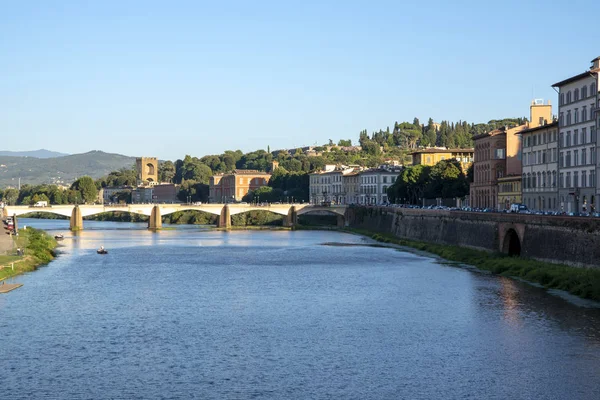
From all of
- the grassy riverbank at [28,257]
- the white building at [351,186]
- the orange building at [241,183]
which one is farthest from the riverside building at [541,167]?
the orange building at [241,183]

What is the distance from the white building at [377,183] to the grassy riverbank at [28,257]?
215ft

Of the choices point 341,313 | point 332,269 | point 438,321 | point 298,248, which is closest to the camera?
point 438,321

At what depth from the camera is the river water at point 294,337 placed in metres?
27.3

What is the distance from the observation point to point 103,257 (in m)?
72.2

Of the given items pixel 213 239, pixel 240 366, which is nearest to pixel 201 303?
pixel 240 366

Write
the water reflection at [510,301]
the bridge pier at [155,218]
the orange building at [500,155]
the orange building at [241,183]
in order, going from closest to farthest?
1. the water reflection at [510,301]
2. the orange building at [500,155]
3. the bridge pier at [155,218]
4. the orange building at [241,183]

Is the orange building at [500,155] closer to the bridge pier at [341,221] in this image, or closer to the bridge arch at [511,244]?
the bridge arch at [511,244]

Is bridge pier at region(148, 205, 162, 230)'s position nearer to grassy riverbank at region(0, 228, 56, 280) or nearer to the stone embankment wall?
the stone embankment wall

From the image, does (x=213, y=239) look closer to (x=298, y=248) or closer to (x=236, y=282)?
(x=298, y=248)

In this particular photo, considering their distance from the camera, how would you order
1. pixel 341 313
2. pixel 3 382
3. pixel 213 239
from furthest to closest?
1. pixel 213 239
2. pixel 341 313
3. pixel 3 382

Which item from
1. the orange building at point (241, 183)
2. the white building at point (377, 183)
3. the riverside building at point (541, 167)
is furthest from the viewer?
the orange building at point (241, 183)

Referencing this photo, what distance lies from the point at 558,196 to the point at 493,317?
103ft

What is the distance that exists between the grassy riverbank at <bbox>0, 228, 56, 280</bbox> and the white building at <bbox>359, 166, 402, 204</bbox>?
6545 cm

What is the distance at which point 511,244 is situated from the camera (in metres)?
58.8
